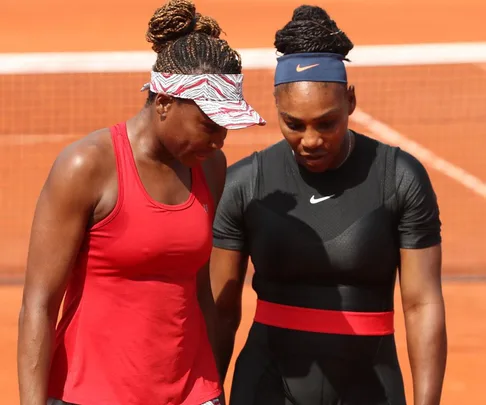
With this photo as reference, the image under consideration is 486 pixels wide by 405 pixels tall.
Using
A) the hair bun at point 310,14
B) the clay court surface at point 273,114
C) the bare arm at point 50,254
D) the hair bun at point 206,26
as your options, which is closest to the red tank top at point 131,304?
the bare arm at point 50,254

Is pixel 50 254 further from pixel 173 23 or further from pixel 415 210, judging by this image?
pixel 415 210

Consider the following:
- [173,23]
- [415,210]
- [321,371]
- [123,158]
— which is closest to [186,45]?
[173,23]

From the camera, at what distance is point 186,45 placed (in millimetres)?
4449

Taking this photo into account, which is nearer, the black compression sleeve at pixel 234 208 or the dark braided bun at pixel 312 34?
the dark braided bun at pixel 312 34

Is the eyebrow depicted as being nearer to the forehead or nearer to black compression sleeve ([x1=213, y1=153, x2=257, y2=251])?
the forehead

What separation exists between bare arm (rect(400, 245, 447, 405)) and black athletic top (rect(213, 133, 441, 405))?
0.07 m

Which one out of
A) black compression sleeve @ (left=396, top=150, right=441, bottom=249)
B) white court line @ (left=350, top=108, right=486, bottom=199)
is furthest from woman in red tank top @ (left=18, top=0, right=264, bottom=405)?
white court line @ (left=350, top=108, right=486, bottom=199)

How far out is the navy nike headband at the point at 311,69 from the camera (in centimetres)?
470

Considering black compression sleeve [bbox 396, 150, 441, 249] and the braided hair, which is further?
black compression sleeve [bbox 396, 150, 441, 249]

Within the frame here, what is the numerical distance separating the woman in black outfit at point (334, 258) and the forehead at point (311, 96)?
0.04ft

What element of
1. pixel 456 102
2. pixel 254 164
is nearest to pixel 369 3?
pixel 456 102

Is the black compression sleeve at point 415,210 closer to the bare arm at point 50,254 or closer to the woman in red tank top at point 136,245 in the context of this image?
the woman in red tank top at point 136,245

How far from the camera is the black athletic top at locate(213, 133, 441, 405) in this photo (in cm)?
480

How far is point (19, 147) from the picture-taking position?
48.6 ft
